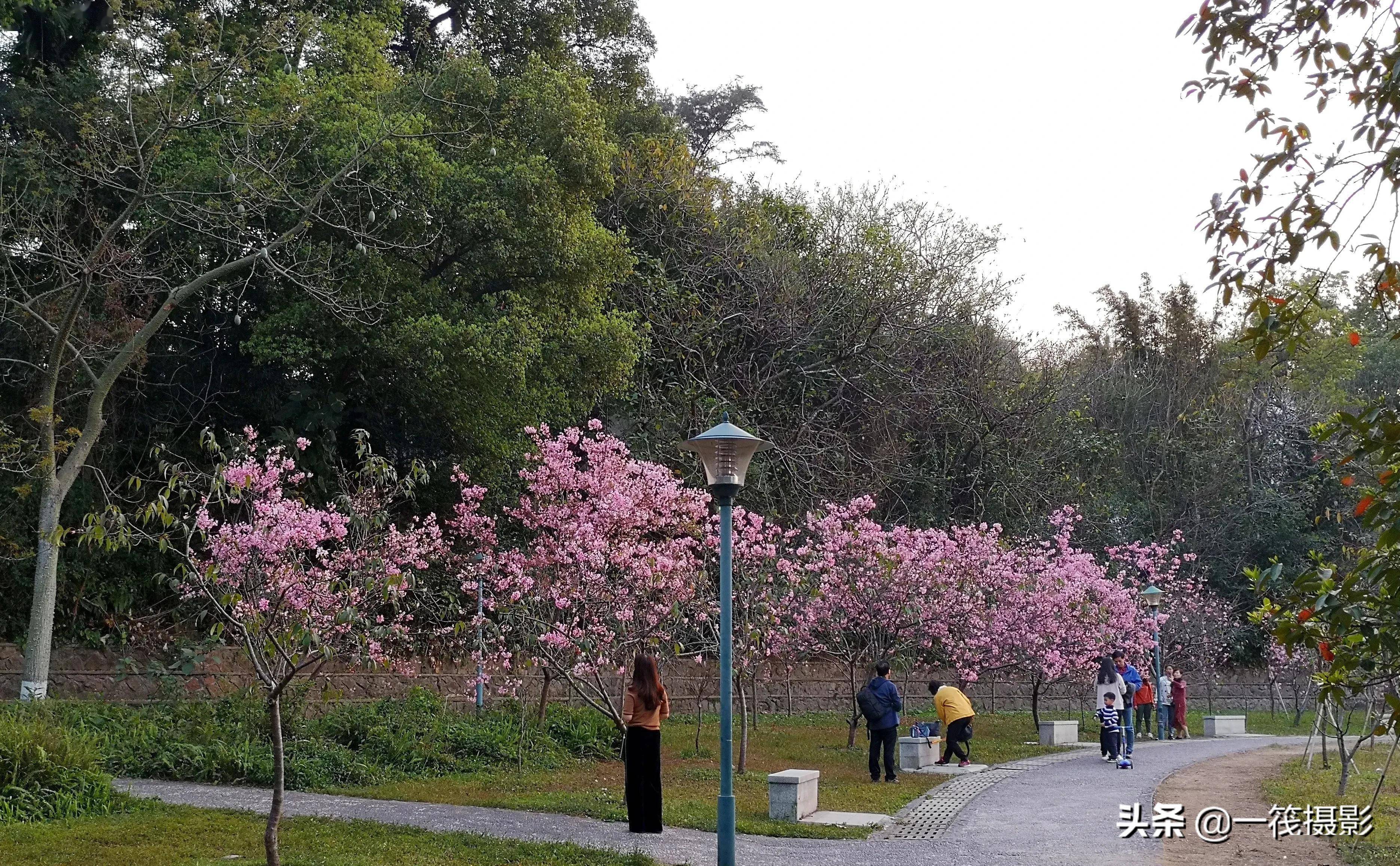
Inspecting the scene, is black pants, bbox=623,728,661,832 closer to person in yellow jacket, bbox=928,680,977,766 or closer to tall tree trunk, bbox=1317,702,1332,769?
person in yellow jacket, bbox=928,680,977,766

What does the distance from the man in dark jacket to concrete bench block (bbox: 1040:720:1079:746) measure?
26.5 feet

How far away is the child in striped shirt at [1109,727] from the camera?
59.7 ft

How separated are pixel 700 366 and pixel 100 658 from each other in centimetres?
1277

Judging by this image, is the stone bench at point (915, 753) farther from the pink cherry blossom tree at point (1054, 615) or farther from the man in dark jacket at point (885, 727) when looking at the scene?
the pink cherry blossom tree at point (1054, 615)

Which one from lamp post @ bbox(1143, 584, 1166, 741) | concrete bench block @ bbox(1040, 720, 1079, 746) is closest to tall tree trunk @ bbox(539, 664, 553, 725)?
concrete bench block @ bbox(1040, 720, 1079, 746)

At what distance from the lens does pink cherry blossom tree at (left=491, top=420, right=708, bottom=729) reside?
601 inches

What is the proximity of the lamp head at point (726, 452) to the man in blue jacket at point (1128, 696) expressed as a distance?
10.3m

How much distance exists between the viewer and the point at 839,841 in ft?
36.2

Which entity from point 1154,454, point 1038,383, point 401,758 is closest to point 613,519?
point 401,758

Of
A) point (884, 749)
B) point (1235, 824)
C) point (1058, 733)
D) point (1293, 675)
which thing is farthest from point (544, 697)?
point (1293, 675)

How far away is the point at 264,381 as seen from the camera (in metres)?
20.2

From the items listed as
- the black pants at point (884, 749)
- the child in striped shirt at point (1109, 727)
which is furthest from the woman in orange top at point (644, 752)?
the child in striped shirt at point (1109, 727)

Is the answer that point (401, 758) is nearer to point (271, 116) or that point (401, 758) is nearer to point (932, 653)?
point (271, 116)

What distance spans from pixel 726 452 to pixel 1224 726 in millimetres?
23063
